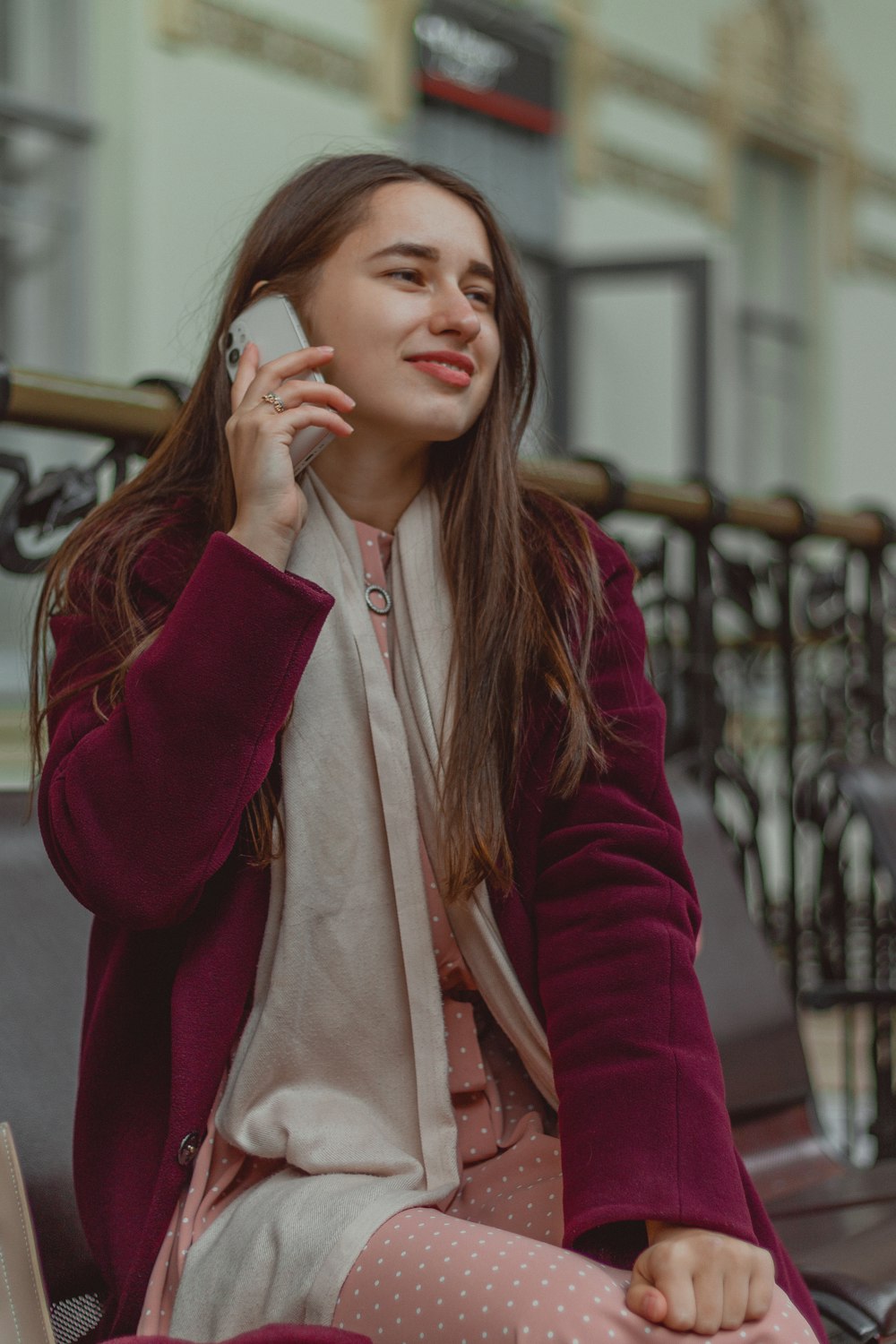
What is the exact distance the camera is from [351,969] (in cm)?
139

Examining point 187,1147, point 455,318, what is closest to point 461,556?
point 455,318

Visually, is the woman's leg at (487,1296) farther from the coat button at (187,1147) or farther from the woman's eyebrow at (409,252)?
the woman's eyebrow at (409,252)

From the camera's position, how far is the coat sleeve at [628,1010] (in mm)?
1265

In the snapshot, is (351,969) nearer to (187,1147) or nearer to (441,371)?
(187,1147)

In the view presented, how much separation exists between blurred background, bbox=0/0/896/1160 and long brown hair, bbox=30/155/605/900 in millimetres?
204

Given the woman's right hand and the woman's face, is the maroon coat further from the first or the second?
the woman's face

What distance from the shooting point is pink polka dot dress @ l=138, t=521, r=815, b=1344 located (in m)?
1.15

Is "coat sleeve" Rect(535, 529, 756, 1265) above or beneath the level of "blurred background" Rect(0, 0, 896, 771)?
beneath

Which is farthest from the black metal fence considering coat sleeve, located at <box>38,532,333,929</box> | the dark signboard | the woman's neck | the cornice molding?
the cornice molding

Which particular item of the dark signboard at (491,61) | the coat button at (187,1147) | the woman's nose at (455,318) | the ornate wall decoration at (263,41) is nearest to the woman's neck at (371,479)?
the woman's nose at (455,318)

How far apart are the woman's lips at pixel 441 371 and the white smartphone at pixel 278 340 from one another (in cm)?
9

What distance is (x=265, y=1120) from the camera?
1.35m

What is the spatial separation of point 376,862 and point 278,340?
48cm

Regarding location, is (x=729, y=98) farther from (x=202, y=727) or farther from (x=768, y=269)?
(x=202, y=727)
